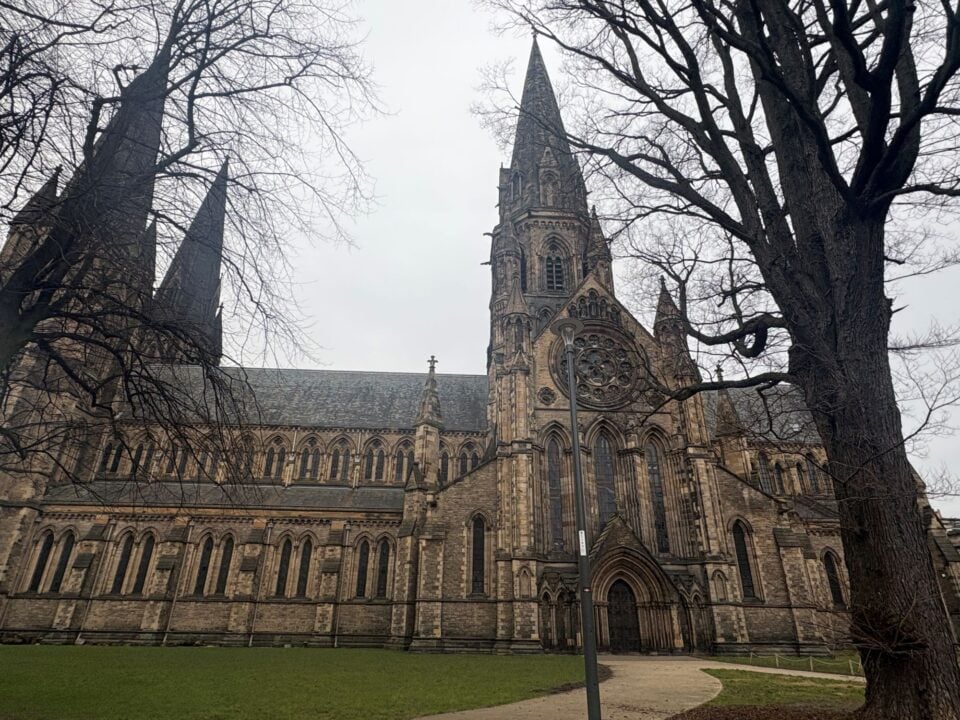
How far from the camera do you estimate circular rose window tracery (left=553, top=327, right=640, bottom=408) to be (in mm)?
25672

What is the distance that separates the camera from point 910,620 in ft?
19.8

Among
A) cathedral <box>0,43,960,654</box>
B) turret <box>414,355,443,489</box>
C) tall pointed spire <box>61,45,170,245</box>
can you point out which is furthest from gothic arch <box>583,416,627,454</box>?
tall pointed spire <box>61,45,170,245</box>

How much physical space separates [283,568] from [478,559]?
36.6 ft

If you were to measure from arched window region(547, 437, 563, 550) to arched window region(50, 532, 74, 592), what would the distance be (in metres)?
23.7

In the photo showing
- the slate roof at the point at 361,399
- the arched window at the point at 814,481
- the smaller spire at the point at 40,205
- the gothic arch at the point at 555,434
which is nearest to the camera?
the smaller spire at the point at 40,205

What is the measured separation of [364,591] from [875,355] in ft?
85.0

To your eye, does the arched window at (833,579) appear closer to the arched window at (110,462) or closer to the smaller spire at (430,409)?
the smaller spire at (430,409)

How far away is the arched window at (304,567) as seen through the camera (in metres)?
27.4

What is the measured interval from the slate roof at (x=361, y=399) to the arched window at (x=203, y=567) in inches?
297

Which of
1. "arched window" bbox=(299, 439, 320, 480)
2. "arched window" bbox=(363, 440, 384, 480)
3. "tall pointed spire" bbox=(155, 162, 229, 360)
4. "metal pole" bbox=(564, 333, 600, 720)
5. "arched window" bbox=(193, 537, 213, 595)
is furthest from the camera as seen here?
"arched window" bbox=(363, 440, 384, 480)

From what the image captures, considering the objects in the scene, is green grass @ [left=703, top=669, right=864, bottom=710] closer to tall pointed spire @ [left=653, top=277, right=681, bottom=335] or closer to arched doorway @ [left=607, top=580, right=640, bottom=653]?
arched doorway @ [left=607, top=580, right=640, bottom=653]

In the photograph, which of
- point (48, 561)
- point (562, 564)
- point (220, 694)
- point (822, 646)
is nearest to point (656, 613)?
point (562, 564)

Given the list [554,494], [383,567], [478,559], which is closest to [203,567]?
[383,567]

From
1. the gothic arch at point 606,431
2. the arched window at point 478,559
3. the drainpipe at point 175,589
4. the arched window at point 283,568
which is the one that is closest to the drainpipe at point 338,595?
the arched window at point 283,568
